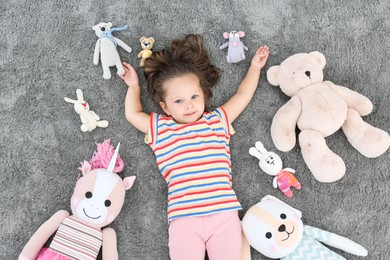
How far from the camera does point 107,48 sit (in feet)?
4.68

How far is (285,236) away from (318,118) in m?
0.36

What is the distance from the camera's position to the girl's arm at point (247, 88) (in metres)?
1.39

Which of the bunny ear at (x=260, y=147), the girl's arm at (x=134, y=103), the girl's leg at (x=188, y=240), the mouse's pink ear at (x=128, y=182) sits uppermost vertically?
the girl's arm at (x=134, y=103)

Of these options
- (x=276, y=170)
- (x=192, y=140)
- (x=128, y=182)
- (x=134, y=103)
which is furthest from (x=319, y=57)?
(x=128, y=182)

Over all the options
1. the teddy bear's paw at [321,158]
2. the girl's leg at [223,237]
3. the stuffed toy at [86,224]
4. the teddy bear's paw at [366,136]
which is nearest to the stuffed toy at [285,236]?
the girl's leg at [223,237]

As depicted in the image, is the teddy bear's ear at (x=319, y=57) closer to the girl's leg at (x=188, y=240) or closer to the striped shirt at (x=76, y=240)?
the girl's leg at (x=188, y=240)

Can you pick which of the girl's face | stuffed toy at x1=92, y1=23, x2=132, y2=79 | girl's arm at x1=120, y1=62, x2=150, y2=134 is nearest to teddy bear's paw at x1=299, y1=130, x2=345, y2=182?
the girl's face

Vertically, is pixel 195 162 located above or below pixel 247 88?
below

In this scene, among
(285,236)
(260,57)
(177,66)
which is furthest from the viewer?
(260,57)

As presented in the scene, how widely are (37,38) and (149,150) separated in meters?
0.56

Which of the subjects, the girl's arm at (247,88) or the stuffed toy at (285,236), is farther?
the girl's arm at (247,88)

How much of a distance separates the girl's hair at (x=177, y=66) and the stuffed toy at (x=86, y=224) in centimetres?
30

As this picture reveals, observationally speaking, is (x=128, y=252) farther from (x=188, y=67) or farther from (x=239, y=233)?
(x=188, y=67)

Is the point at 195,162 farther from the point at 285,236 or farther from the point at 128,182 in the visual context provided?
the point at 285,236
